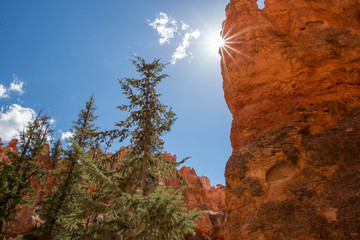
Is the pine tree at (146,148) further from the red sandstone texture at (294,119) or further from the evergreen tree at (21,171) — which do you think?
the evergreen tree at (21,171)

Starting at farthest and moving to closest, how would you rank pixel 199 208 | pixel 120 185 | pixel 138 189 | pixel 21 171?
pixel 199 208 < pixel 21 171 < pixel 120 185 < pixel 138 189

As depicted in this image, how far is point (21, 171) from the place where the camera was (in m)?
13.7

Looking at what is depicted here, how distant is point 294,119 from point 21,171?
17.2 m

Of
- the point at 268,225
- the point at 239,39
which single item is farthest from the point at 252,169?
the point at 239,39

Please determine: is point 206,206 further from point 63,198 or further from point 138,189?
point 138,189

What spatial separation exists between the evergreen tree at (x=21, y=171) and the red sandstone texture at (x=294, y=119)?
1340 centimetres

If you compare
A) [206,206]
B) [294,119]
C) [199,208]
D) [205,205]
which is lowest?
[294,119]

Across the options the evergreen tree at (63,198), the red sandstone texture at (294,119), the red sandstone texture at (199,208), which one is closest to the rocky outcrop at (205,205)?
the red sandstone texture at (199,208)

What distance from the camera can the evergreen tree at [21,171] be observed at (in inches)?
479

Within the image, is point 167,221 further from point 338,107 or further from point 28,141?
point 28,141

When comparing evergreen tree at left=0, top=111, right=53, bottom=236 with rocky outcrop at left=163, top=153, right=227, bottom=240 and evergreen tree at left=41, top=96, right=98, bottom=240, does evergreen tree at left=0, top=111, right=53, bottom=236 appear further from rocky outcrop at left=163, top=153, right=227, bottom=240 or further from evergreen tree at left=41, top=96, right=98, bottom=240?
rocky outcrop at left=163, top=153, right=227, bottom=240

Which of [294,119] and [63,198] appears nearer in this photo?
[294,119]

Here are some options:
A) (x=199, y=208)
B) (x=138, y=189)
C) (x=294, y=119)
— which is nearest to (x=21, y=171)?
(x=138, y=189)

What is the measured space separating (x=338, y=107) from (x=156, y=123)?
846 cm
